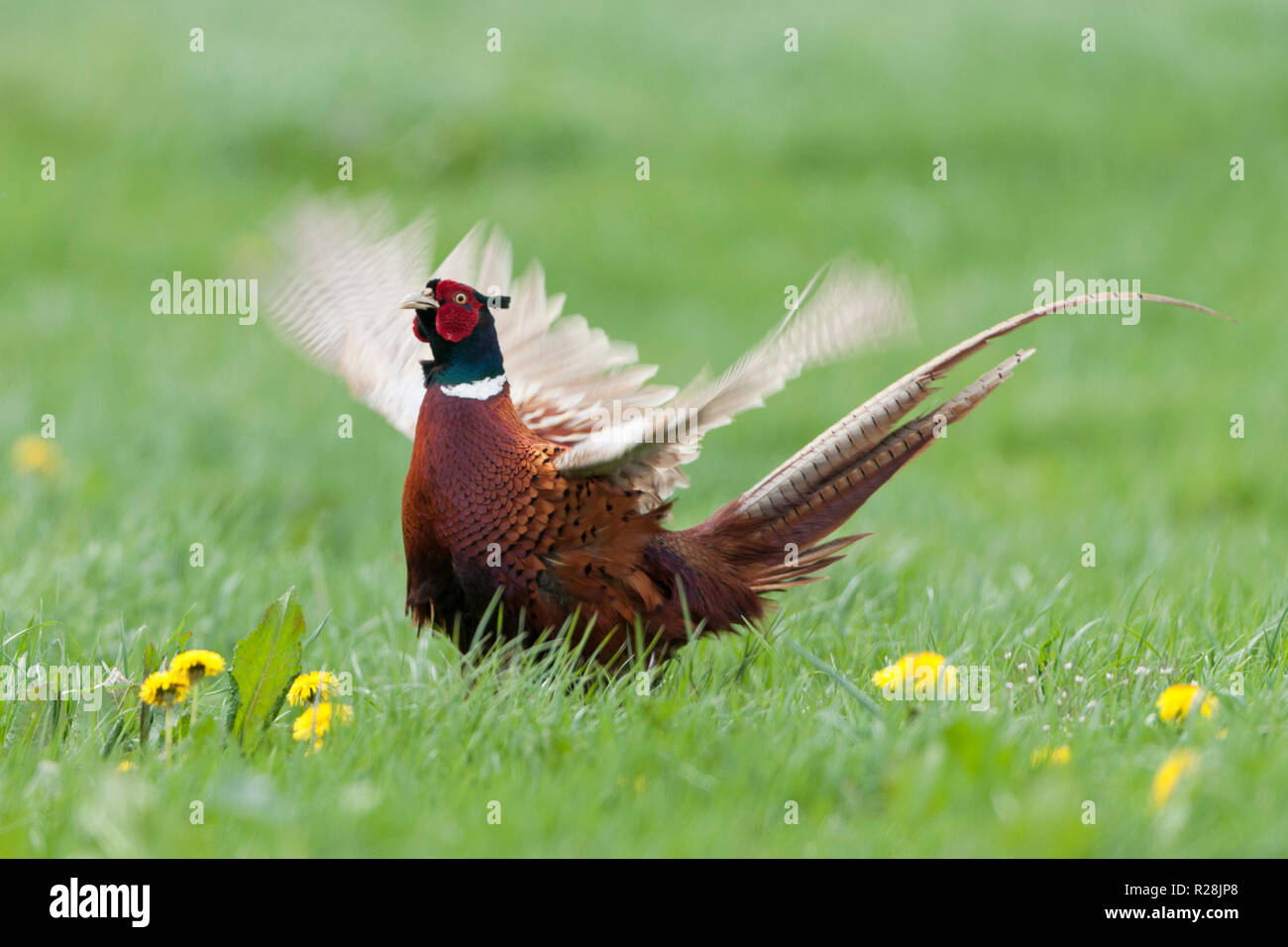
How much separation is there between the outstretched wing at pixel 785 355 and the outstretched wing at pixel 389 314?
33.4 inches

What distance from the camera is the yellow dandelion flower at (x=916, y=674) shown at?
2.91 m

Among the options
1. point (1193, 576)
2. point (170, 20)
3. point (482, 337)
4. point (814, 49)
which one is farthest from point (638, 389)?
point (170, 20)

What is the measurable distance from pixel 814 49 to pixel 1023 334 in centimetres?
485

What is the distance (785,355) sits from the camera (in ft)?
9.57

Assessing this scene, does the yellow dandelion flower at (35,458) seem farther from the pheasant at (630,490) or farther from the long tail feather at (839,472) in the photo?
the long tail feather at (839,472)

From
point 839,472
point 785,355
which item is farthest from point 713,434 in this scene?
point 785,355

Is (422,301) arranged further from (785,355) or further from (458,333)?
(785,355)

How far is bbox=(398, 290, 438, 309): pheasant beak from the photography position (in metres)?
3.17

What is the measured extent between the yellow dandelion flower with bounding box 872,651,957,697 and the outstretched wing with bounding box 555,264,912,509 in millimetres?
597

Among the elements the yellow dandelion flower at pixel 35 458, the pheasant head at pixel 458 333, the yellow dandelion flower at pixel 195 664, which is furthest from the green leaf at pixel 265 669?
the yellow dandelion flower at pixel 35 458

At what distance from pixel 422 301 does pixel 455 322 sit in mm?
88

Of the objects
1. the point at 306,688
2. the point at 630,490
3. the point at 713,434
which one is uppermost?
the point at 713,434

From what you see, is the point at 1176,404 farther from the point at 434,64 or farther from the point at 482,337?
the point at 434,64

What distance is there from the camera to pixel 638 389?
150 inches
